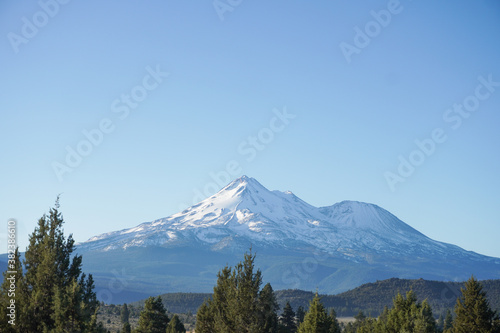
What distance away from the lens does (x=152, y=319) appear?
50.8 m

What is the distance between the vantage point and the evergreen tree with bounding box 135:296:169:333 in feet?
165

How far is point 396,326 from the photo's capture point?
44812 millimetres

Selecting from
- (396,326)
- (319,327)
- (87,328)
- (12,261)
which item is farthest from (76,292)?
(396,326)

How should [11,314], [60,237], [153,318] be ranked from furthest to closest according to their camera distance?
[153,318] → [60,237] → [11,314]

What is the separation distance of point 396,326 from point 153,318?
2103cm

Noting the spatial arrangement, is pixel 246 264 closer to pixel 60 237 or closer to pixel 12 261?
pixel 60 237

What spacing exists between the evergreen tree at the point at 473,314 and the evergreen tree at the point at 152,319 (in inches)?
985

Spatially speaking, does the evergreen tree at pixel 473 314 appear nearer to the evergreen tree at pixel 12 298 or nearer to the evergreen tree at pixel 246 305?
the evergreen tree at pixel 246 305

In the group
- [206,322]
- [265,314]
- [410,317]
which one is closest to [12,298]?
[265,314]

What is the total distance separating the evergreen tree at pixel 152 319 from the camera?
50281mm

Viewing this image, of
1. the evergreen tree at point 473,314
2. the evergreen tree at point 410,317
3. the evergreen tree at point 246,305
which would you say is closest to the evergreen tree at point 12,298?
the evergreen tree at point 246,305

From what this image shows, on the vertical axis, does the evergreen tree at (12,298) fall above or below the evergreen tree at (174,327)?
above

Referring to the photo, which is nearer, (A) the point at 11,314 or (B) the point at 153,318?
(A) the point at 11,314

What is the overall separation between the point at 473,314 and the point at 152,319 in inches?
1053
